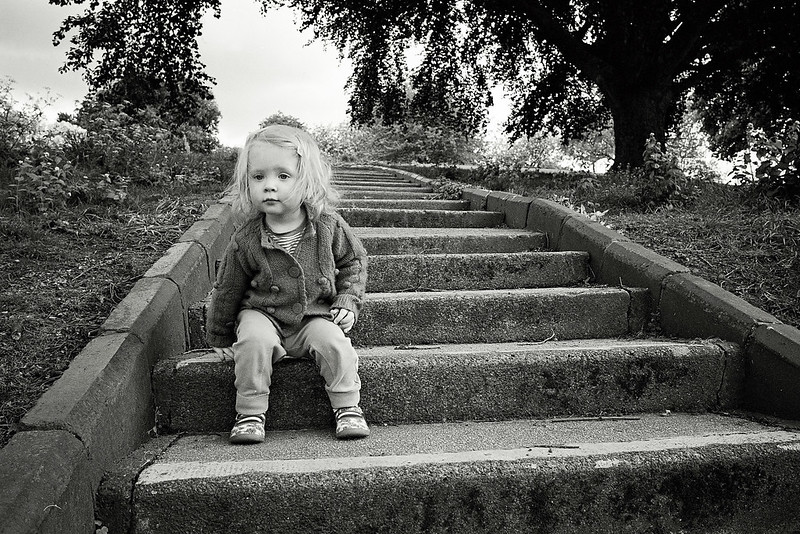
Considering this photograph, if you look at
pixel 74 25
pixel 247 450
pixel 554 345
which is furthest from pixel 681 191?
pixel 74 25

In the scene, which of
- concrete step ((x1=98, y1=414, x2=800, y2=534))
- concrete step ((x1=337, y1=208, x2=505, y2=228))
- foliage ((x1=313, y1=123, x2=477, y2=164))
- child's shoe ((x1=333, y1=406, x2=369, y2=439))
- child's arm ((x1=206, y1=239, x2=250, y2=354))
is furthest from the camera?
foliage ((x1=313, y1=123, x2=477, y2=164))

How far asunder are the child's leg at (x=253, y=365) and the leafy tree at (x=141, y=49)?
7540mm

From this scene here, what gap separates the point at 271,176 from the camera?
2.56 meters

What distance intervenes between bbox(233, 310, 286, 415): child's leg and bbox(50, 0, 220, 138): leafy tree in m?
7.54

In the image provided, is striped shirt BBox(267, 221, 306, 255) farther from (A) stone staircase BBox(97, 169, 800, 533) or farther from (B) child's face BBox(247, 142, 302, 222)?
(A) stone staircase BBox(97, 169, 800, 533)

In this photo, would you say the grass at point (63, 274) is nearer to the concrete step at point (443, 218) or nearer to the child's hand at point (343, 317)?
the child's hand at point (343, 317)

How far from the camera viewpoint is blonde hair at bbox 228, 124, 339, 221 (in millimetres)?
2600

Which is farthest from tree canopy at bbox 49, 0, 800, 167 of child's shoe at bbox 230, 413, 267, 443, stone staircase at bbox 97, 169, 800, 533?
child's shoe at bbox 230, 413, 267, 443

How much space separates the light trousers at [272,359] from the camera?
2400 mm

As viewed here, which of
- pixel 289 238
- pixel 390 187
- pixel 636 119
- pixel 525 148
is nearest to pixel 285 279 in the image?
pixel 289 238

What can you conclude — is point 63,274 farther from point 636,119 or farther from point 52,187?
point 636,119

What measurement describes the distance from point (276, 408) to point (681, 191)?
4.73 metres

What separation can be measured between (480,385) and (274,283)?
38.8 inches

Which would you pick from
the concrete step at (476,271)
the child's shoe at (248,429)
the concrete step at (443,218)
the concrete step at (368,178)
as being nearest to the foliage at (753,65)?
the concrete step at (443,218)
